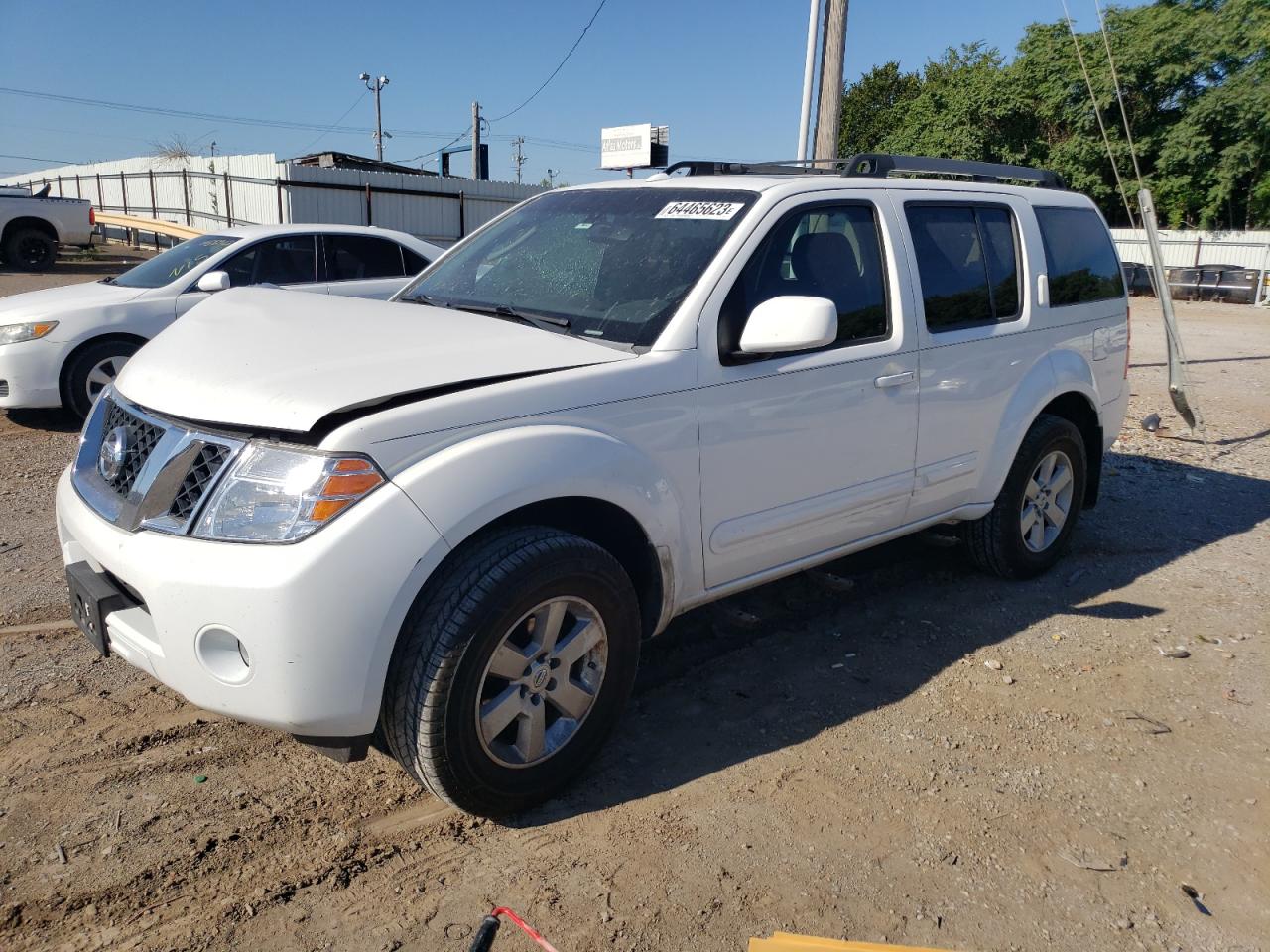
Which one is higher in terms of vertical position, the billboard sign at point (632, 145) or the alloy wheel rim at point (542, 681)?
the billboard sign at point (632, 145)

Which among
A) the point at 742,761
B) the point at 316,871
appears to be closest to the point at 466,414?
the point at 316,871

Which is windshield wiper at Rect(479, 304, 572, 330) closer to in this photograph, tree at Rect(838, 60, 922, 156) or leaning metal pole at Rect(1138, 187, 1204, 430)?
leaning metal pole at Rect(1138, 187, 1204, 430)

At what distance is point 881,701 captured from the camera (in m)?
3.84

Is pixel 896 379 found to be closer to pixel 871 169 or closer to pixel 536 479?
→ pixel 871 169

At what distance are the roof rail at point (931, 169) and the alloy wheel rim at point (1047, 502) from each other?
1.42 meters

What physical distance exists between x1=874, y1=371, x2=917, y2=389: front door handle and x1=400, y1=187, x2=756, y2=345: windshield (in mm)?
871

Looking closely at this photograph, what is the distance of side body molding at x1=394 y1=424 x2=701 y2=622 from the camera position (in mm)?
2637

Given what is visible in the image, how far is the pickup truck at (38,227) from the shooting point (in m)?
19.5

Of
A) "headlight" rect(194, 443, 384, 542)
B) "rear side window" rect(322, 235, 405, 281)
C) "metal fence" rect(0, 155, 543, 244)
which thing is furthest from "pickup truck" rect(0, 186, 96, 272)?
"headlight" rect(194, 443, 384, 542)

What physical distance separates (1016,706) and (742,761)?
1.23 m

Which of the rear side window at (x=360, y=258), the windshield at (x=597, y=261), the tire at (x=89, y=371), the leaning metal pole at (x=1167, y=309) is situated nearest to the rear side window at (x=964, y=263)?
the windshield at (x=597, y=261)

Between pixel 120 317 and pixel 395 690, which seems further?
pixel 120 317

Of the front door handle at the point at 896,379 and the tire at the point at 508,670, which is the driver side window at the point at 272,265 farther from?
the tire at the point at 508,670

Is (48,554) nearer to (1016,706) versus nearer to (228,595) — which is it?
(228,595)
